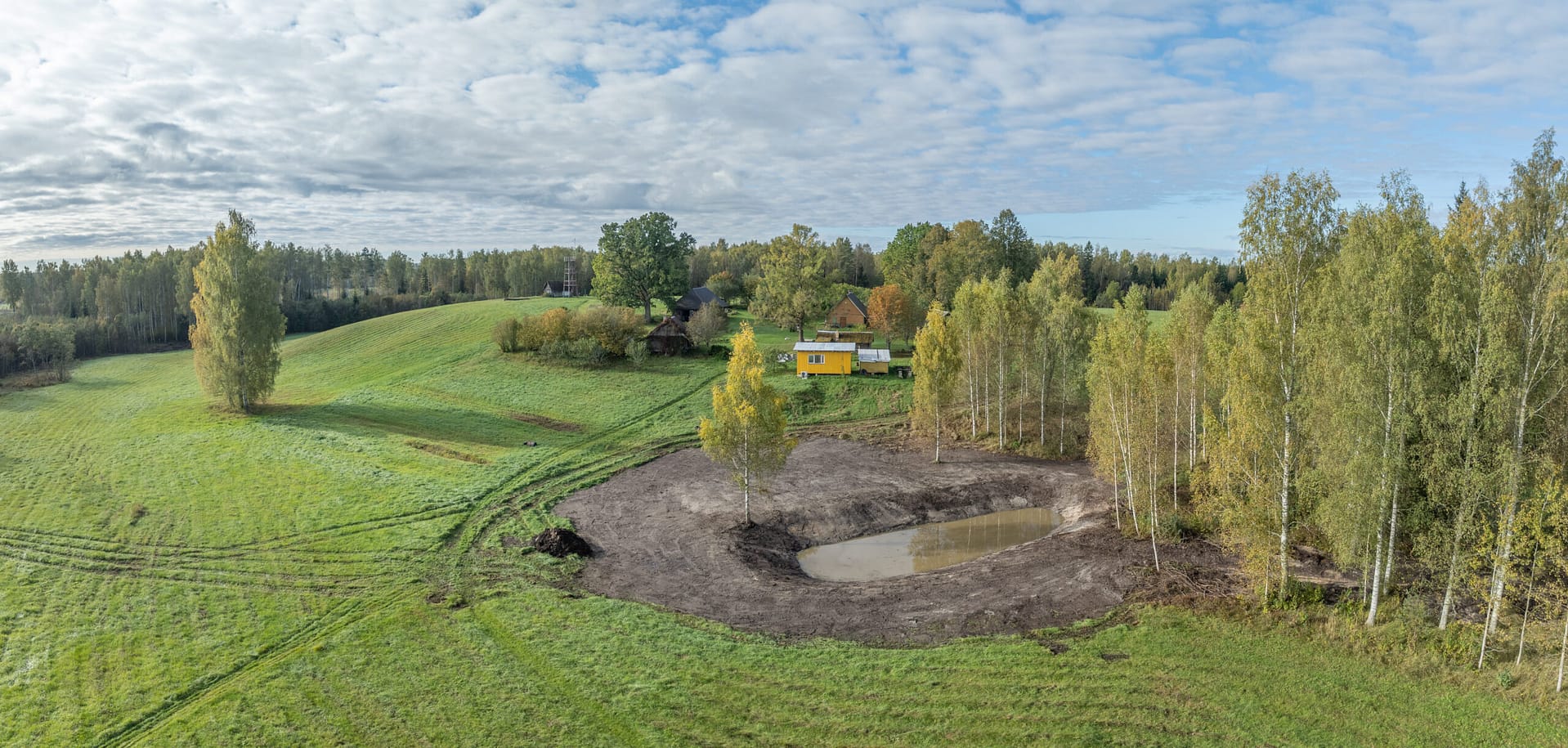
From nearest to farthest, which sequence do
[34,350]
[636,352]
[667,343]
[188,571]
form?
[188,571] → [636,352] → [667,343] → [34,350]

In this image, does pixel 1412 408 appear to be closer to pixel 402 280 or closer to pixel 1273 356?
pixel 1273 356

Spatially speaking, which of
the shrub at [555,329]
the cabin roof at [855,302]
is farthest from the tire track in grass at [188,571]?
the cabin roof at [855,302]

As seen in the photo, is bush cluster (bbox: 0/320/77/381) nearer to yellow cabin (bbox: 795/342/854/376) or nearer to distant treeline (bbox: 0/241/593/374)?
distant treeline (bbox: 0/241/593/374)

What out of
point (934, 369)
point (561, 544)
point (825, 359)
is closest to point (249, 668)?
point (561, 544)

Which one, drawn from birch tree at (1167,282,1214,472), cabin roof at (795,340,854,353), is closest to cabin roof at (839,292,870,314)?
cabin roof at (795,340,854,353)

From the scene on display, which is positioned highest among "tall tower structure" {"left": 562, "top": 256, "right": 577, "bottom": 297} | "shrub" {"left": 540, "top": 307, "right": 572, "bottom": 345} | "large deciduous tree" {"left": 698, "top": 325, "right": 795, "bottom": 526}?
"tall tower structure" {"left": 562, "top": 256, "right": 577, "bottom": 297}

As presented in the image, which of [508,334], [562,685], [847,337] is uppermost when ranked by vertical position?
[508,334]
